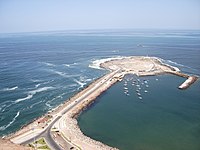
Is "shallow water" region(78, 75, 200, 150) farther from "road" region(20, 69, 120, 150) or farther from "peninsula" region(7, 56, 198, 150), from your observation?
"road" region(20, 69, 120, 150)

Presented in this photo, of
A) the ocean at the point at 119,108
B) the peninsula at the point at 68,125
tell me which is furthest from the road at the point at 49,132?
the ocean at the point at 119,108

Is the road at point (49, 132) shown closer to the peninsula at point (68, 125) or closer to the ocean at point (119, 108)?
the peninsula at point (68, 125)

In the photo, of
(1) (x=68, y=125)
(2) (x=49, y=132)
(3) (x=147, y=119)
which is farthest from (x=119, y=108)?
(2) (x=49, y=132)

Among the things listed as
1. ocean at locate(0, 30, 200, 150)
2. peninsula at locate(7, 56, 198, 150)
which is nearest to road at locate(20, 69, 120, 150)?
peninsula at locate(7, 56, 198, 150)

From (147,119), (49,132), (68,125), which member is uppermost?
(49,132)

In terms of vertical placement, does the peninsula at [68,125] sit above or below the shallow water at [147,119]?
above

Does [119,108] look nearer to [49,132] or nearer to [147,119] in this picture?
[147,119]

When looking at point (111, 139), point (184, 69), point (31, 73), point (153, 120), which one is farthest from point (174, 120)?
point (31, 73)

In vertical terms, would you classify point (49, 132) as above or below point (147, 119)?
above

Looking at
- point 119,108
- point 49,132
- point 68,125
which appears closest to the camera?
point 49,132

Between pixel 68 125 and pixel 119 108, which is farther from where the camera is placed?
pixel 119 108

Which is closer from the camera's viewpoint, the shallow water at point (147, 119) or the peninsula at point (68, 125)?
the peninsula at point (68, 125)
